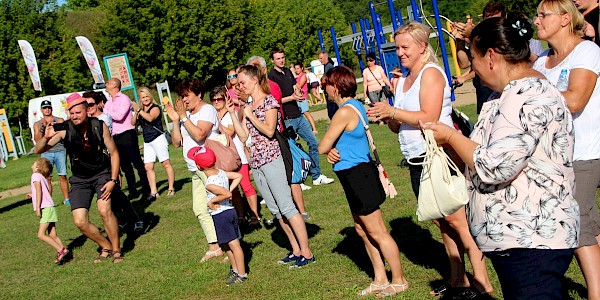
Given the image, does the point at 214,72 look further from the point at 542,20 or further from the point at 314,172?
the point at 542,20

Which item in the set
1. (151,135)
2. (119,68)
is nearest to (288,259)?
(151,135)

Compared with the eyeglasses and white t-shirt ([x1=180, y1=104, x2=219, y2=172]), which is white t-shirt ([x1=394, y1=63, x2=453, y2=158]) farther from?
white t-shirt ([x1=180, y1=104, x2=219, y2=172])

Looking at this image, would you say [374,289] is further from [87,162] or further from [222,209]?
[87,162]

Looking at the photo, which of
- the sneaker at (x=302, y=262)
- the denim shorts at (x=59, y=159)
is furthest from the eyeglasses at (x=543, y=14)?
the denim shorts at (x=59, y=159)

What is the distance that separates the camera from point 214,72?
143 feet

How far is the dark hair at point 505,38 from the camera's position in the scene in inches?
117

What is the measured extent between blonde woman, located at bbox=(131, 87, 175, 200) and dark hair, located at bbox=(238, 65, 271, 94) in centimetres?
455

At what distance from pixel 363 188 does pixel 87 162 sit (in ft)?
14.1

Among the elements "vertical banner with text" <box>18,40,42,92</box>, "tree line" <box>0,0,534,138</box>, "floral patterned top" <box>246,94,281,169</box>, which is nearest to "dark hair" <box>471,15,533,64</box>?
"floral patterned top" <box>246,94,281,169</box>

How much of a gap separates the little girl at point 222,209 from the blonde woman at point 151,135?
15.5 feet

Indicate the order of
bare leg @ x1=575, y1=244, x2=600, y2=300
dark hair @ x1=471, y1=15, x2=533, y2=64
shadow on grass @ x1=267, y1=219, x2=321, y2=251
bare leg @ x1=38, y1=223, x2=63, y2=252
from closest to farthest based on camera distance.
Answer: dark hair @ x1=471, y1=15, x2=533, y2=64
bare leg @ x1=575, y1=244, x2=600, y2=300
shadow on grass @ x1=267, y1=219, x2=321, y2=251
bare leg @ x1=38, y1=223, x2=63, y2=252

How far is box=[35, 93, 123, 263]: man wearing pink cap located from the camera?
835 centimetres

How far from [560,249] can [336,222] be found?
17.7 ft

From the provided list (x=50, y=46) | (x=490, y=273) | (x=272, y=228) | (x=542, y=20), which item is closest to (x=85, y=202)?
Answer: (x=272, y=228)
